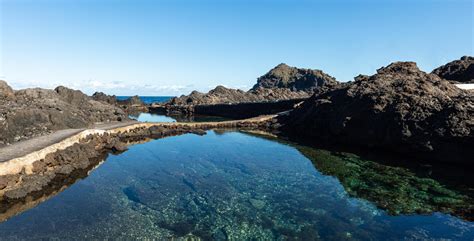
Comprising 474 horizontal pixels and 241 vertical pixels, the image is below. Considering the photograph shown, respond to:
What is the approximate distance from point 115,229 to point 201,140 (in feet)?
101

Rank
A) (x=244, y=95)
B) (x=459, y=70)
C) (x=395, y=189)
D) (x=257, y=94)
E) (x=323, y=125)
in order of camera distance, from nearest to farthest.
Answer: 1. (x=395, y=189)
2. (x=323, y=125)
3. (x=459, y=70)
4. (x=257, y=94)
5. (x=244, y=95)

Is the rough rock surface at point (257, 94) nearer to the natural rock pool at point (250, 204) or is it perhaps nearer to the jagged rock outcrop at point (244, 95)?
the jagged rock outcrop at point (244, 95)

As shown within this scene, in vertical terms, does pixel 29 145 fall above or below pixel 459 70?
below

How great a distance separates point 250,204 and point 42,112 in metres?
29.4

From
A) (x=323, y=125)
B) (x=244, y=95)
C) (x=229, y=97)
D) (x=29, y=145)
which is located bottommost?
(x=29, y=145)

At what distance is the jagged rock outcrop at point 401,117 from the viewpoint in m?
31.2

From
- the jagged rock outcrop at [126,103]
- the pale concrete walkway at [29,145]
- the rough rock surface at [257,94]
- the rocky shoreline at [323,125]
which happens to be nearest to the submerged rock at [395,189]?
the rocky shoreline at [323,125]

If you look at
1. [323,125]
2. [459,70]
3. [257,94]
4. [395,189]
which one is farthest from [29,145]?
[257,94]

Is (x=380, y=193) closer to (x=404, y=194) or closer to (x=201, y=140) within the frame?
(x=404, y=194)

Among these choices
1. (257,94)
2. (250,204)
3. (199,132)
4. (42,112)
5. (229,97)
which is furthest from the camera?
(257,94)

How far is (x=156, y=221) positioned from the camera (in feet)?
57.5

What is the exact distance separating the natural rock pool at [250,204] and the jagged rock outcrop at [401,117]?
6437mm

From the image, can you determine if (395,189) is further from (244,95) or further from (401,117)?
(244,95)

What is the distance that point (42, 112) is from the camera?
37781 millimetres
